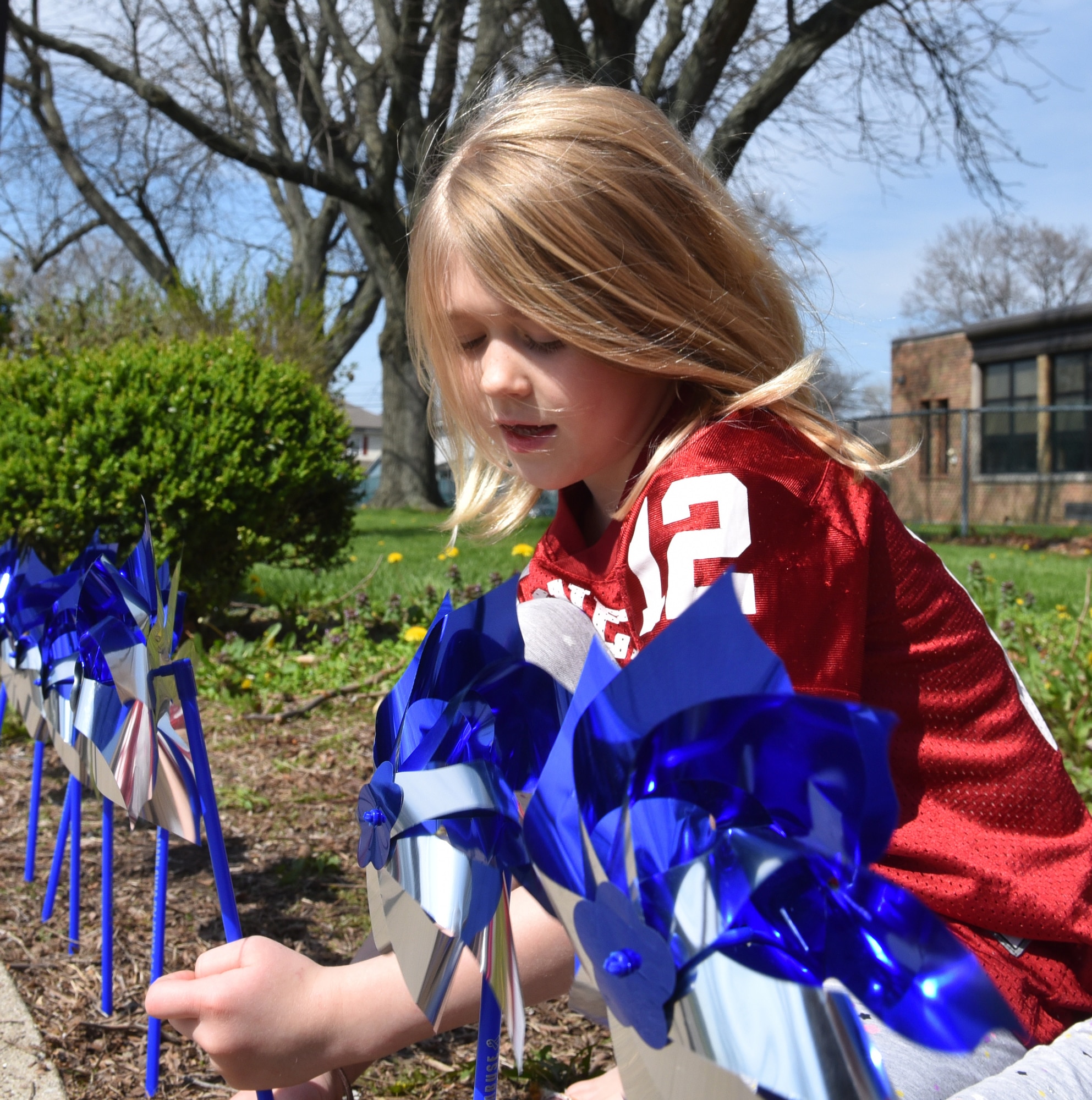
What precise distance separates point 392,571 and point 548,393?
5.08 metres

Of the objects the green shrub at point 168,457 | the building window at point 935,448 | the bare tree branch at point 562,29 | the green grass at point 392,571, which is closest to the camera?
the green shrub at point 168,457

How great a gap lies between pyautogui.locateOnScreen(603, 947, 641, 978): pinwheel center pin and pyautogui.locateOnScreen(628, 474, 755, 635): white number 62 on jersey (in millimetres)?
456

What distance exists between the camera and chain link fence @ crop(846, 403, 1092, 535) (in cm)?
1823

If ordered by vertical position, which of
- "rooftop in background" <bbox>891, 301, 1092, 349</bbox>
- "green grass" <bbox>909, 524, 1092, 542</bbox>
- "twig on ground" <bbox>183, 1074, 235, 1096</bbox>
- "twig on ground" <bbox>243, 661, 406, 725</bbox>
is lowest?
"twig on ground" <bbox>183, 1074, 235, 1096</bbox>

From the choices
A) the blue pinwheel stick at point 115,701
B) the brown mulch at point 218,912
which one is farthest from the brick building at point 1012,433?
the blue pinwheel stick at point 115,701

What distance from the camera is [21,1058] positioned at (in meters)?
1.77

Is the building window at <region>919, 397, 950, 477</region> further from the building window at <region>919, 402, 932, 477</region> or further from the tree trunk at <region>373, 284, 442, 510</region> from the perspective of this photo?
the tree trunk at <region>373, 284, 442, 510</region>

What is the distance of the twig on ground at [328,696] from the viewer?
12.5 feet

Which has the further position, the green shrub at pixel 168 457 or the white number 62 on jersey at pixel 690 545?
the green shrub at pixel 168 457

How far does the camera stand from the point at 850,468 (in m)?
1.35

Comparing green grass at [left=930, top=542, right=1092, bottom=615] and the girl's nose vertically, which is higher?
the girl's nose

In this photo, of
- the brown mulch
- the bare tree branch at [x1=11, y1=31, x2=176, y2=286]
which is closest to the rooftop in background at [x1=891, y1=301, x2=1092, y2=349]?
the bare tree branch at [x1=11, y1=31, x2=176, y2=286]

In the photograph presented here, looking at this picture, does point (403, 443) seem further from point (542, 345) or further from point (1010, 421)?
point (542, 345)

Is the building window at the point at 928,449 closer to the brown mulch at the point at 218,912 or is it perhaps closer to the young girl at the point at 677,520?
the brown mulch at the point at 218,912
